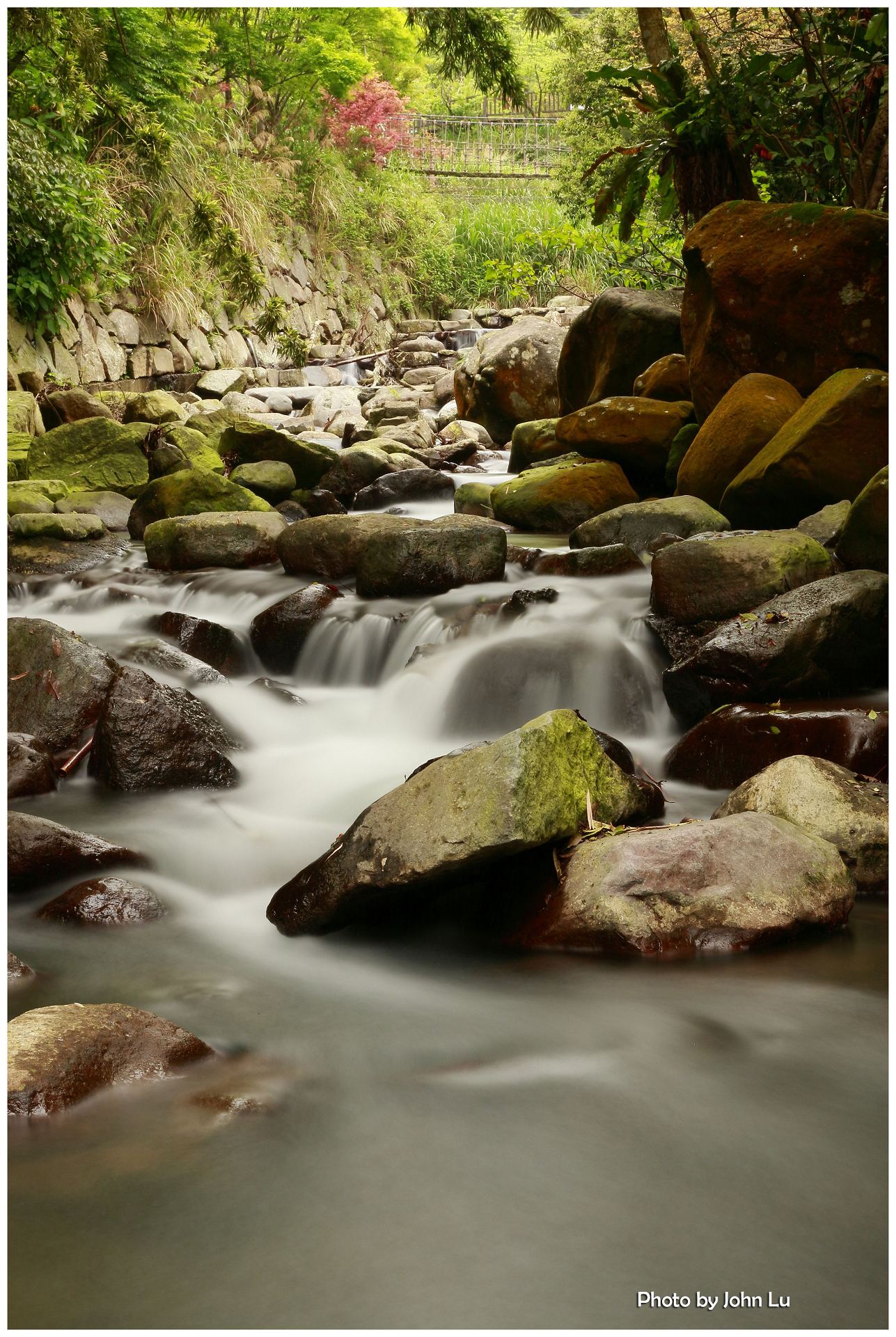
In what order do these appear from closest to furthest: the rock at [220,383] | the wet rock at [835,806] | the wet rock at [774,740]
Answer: the wet rock at [835,806] < the wet rock at [774,740] < the rock at [220,383]

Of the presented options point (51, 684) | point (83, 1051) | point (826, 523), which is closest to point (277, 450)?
point (51, 684)

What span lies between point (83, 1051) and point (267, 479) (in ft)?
27.7

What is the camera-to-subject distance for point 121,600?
7152 mm

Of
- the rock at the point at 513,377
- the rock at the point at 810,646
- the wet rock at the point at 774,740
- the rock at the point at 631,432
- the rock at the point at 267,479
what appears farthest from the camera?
the rock at the point at 513,377

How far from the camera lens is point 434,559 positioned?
6293 mm

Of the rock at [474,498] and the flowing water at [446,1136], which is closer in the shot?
the flowing water at [446,1136]

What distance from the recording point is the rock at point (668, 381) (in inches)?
332

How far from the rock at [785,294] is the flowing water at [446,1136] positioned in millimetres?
4417

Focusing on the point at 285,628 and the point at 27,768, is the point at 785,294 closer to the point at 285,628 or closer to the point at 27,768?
the point at 285,628

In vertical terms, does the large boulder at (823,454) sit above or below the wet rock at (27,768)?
above

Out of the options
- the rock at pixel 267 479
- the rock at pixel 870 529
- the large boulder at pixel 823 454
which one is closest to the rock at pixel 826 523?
the large boulder at pixel 823 454

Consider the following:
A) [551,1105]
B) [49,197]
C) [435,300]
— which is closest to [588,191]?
[49,197]

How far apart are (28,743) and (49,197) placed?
9492mm

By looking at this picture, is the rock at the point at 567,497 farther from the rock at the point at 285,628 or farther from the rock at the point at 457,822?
the rock at the point at 457,822
